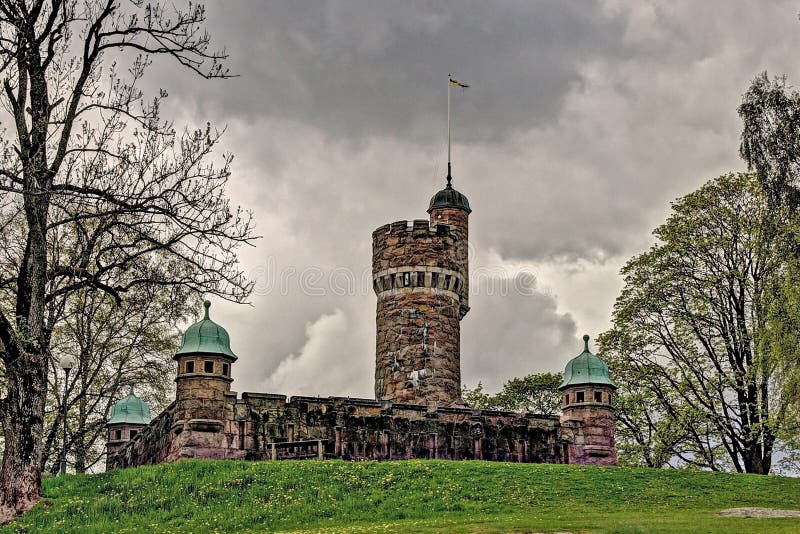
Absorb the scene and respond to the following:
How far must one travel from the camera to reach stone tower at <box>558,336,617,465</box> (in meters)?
43.1

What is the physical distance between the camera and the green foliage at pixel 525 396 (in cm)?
6788

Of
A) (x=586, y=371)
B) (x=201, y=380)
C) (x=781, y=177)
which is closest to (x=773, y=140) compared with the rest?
(x=781, y=177)

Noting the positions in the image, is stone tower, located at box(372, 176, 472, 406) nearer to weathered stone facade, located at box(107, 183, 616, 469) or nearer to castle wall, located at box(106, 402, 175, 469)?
weathered stone facade, located at box(107, 183, 616, 469)

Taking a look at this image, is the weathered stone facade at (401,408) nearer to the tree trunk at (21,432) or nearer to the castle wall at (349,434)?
the castle wall at (349,434)

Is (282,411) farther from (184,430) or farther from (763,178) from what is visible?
(763,178)

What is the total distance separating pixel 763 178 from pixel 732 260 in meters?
11.8

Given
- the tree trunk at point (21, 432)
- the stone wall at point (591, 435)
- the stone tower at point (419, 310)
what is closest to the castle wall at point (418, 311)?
the stone tower at point (419, 310)

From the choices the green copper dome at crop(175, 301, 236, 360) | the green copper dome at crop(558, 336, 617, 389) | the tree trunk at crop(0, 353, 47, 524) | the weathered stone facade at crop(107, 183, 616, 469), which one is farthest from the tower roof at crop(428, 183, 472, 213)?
the tree trunk at crop(0, 353, 47, 524)

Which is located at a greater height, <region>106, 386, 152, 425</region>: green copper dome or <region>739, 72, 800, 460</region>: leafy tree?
<region>739, 72, 800, 460</region>: leafy tree

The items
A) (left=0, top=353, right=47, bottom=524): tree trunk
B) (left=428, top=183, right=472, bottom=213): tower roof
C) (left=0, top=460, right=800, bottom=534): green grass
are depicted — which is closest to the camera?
(left=0, top=460, right=800, bottom=534): green grass

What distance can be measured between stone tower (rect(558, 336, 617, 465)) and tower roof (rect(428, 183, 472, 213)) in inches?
445

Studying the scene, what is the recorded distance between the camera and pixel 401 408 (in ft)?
139

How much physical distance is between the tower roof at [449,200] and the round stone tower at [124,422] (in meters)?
16.2

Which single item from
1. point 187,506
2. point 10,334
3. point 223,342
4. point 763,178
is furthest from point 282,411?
point 763,178
